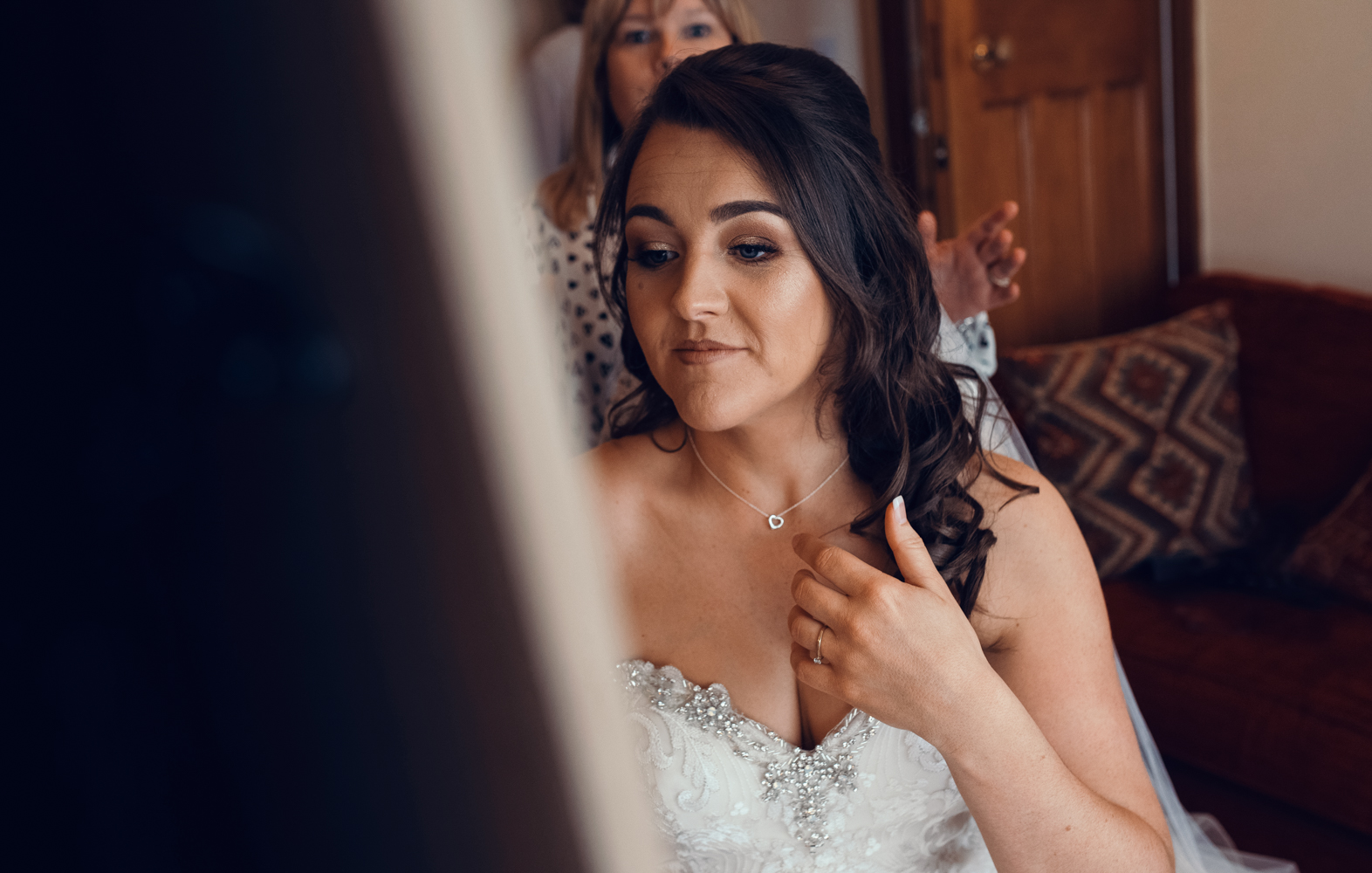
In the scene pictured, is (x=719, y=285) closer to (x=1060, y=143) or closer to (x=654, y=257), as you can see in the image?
(x=654, y=257)

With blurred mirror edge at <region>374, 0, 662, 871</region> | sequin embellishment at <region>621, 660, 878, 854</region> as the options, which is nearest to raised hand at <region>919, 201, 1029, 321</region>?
sequin embellishment at <region>621, 660, 878, 854</region>

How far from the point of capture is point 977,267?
4.49 ft

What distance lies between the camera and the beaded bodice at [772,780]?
1028 millimetres

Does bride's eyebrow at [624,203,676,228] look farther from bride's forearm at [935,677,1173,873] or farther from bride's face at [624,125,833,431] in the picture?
bride's forearm at [935,677,1173,873]

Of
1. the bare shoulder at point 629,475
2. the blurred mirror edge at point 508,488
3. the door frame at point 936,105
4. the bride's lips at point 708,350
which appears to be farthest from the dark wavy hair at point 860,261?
the door frame at point 936,105

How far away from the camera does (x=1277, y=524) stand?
2139 mm

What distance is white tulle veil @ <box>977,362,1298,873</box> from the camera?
4.31ft

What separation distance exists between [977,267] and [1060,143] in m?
1.74

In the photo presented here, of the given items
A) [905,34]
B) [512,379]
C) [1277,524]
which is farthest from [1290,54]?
[512,379]

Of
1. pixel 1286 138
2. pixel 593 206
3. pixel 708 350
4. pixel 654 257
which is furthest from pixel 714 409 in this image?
pixel 1286 138

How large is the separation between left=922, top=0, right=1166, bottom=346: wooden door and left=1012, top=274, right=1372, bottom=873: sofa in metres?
0.57

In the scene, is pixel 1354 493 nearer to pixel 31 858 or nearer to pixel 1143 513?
pixel 1143 513

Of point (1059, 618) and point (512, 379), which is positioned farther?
point (1059, 618)

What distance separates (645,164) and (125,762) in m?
0.91
